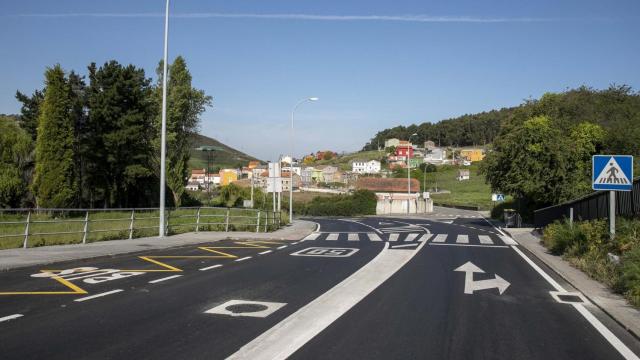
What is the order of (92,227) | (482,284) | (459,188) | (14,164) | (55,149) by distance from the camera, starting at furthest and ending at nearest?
(459,188) → (14,164) → (55,149) → (92,227) → (482,284)

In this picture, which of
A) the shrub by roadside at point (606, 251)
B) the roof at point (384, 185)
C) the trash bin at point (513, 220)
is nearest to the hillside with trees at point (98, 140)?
the trash bin at point (513, 220)

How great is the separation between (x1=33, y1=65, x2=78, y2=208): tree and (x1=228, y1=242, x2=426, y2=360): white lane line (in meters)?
34.6

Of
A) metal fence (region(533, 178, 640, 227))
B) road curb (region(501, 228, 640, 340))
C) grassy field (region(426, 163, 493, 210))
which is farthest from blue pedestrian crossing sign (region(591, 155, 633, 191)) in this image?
grassy field (region(426, 163, 493, 210))

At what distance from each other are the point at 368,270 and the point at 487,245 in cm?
1102

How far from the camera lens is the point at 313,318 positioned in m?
8.15

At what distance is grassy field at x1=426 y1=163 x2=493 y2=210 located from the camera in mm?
106062

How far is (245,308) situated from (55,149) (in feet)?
128

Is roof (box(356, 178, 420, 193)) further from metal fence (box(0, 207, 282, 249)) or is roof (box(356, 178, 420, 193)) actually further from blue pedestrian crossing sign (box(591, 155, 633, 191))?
blue pedestrian crossing sign (box(591, 155, 633, 191))

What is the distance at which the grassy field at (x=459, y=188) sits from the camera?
10606 cm

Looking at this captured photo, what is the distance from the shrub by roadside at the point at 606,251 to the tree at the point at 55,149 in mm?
35106

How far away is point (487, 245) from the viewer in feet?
76.4

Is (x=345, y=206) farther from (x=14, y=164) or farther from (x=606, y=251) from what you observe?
(x=606, y=251)

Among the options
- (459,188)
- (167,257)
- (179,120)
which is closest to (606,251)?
(167,257)

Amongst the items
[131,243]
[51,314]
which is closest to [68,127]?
[131,243]
